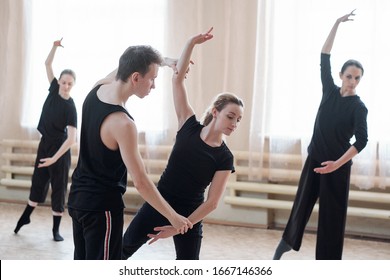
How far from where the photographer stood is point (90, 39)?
4.98 metres

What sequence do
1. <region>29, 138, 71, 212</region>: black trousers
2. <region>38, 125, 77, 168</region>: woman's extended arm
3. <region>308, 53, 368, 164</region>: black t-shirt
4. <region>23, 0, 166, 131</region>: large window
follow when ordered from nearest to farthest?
<region>308, 53, 368, 164</region>: black t-shirt < <region>38, 125, 77, 168</region>: woman's extended arm < <region>29, 138, 71, 212</region>: black trousers < <region>23, 0, 166, 131</region>: large window

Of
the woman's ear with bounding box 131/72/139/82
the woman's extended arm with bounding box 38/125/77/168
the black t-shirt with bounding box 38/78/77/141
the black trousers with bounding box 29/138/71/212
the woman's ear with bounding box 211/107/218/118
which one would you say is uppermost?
the woman's ear with bounding box 131/72/139/82

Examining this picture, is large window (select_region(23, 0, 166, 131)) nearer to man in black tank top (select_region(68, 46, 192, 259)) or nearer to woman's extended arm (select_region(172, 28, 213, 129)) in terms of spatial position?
woman's extended arm (select_region(172, 28, 213, 129))

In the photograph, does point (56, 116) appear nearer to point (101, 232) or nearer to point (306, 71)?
point (306, 71)

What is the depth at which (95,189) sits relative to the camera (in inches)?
73.3

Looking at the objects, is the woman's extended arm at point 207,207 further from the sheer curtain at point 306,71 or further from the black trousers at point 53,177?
the sheer curtain at point 306,71

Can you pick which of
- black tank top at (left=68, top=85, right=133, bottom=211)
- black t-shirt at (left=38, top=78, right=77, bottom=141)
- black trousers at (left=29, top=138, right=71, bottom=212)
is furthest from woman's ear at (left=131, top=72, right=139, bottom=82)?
black trousers at (left=29, top=138, right=71, bottom=212)

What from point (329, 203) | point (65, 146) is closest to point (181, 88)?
point (329, 203)

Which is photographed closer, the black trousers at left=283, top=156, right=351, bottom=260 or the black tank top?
the black tank top

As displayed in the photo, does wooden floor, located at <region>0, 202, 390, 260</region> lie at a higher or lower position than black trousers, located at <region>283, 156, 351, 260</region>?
lower

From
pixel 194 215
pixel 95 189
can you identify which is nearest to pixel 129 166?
pixel 95 189

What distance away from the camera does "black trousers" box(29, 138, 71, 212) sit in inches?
154

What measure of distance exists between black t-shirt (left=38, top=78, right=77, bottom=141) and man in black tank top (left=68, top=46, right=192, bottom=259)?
6.53 ft

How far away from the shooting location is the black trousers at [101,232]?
1878 mm
